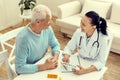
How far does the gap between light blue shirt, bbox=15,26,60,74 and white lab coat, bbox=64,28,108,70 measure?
0.20 meters

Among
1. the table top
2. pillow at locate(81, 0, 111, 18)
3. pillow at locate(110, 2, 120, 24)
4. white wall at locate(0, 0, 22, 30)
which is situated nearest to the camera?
the table top

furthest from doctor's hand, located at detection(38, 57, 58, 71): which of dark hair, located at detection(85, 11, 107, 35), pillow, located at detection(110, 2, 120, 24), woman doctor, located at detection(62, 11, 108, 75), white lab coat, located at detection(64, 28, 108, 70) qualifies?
pillow, located at detection(110, 2, 120, 24)

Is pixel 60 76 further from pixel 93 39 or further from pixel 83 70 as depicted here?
pixel 93 39

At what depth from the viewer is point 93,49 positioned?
6.26 ft

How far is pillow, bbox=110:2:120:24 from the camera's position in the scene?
11.6 feet

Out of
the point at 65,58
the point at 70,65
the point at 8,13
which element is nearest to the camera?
the point at 70,65

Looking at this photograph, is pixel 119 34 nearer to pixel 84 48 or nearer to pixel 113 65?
pixel 113 65

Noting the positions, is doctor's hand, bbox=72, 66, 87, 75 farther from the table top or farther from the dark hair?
the dark hair

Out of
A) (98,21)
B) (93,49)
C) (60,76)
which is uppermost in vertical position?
(98,21)

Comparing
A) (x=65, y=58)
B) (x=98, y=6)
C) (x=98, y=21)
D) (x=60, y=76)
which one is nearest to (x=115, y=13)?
(x=98, y=6)

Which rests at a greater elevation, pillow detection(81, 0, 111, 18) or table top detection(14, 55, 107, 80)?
pillow detection(81, 0, 111, 18)

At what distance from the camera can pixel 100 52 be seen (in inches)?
72.8

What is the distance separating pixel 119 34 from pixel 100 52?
1.47 m

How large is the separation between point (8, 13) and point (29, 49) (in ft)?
8.66
